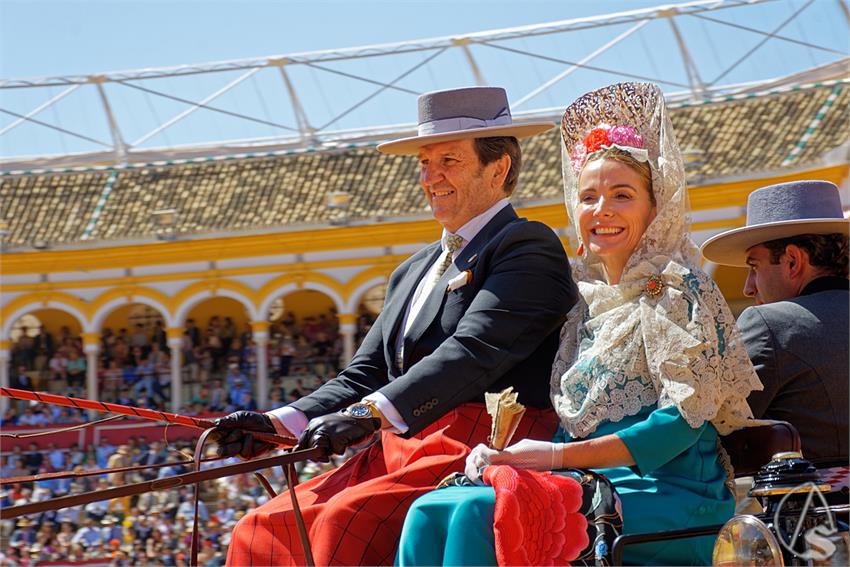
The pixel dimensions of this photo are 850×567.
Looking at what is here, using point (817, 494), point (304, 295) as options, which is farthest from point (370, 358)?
point (304, 295)

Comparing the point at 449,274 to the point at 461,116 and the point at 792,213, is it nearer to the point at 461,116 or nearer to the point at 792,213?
the point at 461,116

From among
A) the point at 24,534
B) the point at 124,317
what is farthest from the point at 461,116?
the point at 124,317

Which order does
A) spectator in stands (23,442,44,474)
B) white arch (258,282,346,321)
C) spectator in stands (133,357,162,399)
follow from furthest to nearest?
white arch (258,282,346,321) → spectator in stands (133,357,162,399) → spectator in stands (23,442,44,474)

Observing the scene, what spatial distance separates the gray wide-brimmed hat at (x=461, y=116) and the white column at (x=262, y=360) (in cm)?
1489

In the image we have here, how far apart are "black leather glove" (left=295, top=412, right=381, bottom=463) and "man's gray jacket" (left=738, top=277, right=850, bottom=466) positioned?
1187mm

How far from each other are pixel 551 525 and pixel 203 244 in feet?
62.2

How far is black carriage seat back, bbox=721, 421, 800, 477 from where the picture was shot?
3238mm

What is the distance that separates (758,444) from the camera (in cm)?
328

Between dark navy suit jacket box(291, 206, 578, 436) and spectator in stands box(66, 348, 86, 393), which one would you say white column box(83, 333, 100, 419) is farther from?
dark navy suit jacket box(291, 206, 578, 436)

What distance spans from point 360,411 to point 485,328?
0.38 metres

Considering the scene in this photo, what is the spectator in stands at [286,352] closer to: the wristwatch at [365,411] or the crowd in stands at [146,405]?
the crowd in stands at [146,405]

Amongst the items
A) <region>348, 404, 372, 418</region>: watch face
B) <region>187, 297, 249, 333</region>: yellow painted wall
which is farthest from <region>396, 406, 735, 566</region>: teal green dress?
<region>187, 297, 249, 333</region>: yellow painted wall

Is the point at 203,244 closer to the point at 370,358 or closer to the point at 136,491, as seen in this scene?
the point at 370,358

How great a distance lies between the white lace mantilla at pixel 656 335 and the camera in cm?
315
